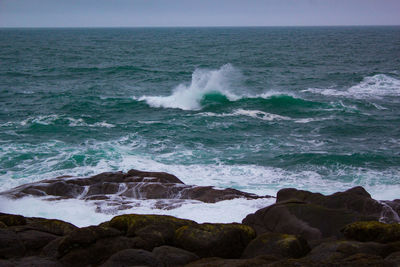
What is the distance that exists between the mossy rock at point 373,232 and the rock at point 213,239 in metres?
2.28

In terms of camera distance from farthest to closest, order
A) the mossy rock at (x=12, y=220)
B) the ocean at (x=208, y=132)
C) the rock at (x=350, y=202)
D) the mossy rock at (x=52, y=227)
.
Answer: the ocean at (x=208, y=132)
the rock at (x=350, y=202)
the mossy rock at (x=12, y=220)
the mossy rock at (x=52, y=227)

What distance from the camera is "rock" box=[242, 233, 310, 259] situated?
794cm

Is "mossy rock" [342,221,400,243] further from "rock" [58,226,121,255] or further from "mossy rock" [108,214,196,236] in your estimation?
"rock" [58,226,121,255]

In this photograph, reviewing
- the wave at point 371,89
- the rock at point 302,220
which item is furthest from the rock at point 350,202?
the wave at point 371,89

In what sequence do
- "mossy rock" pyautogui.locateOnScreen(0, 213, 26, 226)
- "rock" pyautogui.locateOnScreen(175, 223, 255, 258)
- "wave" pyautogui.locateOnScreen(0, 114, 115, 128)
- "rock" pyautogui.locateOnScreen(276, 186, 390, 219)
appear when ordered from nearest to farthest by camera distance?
1. "rock" pyautogui.locateOnScreen(175, 223, 255, 258)
2. "mossy rock" pyautogui.locateOnScreen(0, 213, 26, 226)
3. "rock" pyautogui.locateOnScreen(276, 186, 390, 219)
4. "wave" pyautogui.locateOnScreen(0, 114, 115, 128)

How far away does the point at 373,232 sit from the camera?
8.49m

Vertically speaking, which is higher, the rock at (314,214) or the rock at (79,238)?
the rock at (79,238)

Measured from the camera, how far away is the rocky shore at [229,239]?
7383 millimetres

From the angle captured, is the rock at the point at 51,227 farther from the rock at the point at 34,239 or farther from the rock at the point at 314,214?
the rock at the point at 314,214

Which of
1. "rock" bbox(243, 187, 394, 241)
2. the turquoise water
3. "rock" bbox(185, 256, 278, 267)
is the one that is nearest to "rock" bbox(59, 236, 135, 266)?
"rock" bbox(185, 256, 278, 267)

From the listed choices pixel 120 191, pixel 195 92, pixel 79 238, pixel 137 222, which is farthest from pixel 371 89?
pixel 79 238

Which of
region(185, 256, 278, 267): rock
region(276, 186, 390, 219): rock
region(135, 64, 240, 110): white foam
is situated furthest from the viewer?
region(135, 64, 240, 110): white foam

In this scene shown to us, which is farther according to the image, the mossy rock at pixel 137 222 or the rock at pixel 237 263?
the mossy rock at pixel 137 222

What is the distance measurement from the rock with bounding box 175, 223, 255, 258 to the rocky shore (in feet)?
0.07
